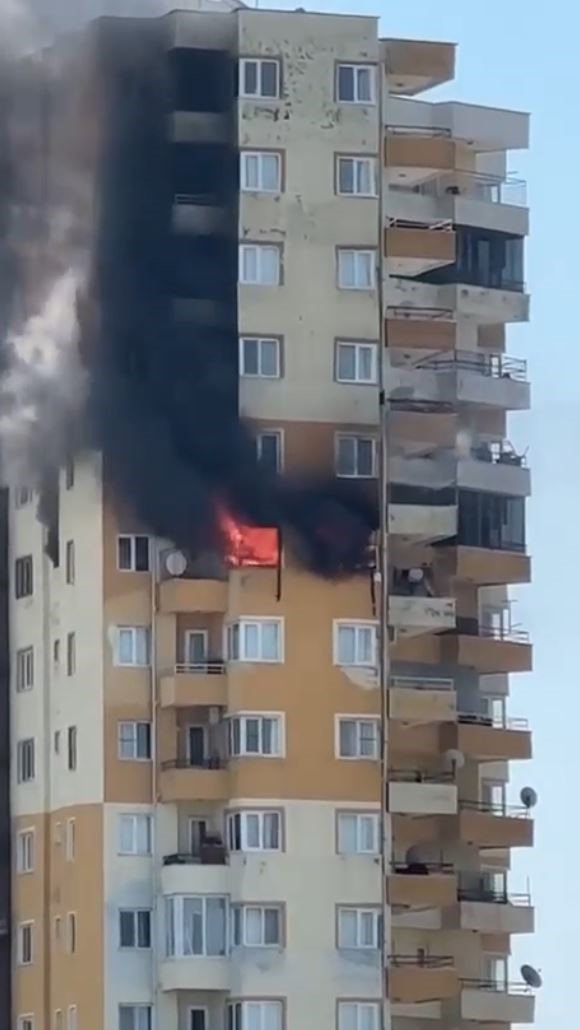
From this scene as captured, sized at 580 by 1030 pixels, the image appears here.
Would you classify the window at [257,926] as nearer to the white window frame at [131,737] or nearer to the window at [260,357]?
the white window frame at [131,737]

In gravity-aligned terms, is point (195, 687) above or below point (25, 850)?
above

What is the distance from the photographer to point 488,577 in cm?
6494

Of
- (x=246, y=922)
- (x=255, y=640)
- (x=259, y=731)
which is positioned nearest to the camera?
(x=246, y=922)

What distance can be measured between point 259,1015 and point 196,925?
1836 mm

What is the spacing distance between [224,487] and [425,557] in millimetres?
4069

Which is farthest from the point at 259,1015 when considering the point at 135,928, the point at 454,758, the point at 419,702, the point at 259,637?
the point at 259,637

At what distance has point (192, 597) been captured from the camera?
62.3 metres

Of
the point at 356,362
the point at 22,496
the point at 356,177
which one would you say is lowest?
the point at 22,496

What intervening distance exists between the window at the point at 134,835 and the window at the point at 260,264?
9018mm

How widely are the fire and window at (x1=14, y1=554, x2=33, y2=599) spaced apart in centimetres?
391


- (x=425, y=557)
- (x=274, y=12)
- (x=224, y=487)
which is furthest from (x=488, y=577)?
(x=274, y=12)

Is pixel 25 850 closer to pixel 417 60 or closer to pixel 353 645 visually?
pixel 353 645

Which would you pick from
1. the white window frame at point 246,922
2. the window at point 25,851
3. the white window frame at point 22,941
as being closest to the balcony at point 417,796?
the white window frame at point 246,922

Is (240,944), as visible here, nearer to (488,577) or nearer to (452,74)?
(488,577)
